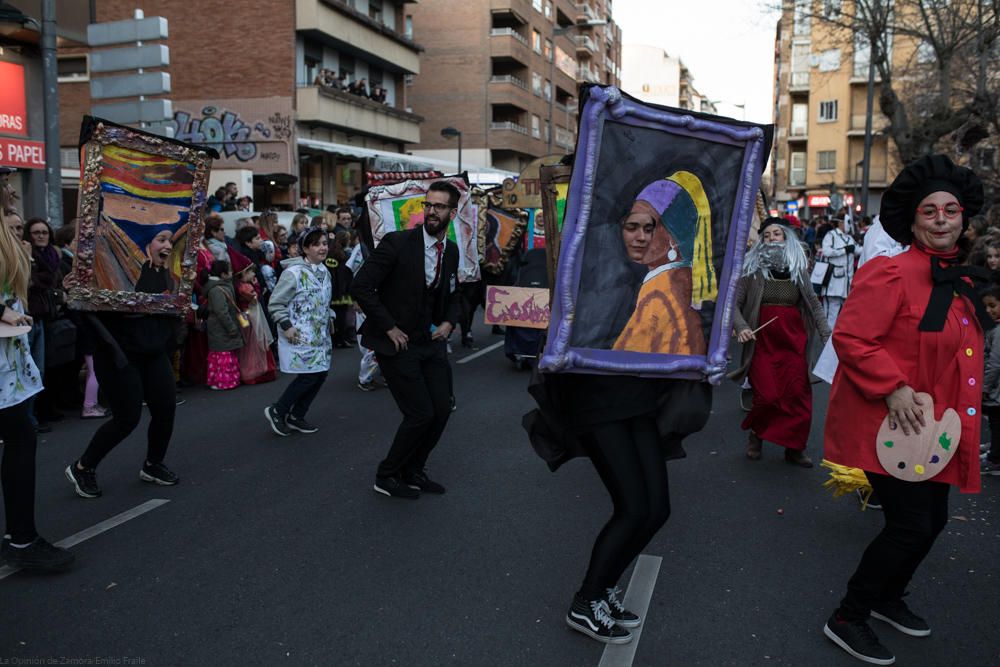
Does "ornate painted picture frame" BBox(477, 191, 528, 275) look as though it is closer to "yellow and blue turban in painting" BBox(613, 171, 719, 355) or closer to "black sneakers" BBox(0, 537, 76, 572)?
"black sneakers" BBox(0, 537, 76, 572)

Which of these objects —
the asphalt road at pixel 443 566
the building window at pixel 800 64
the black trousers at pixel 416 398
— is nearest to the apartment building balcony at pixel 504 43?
the building window at pixel 800 64

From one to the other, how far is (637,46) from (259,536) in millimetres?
117991

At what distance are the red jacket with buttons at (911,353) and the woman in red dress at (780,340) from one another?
112 inches

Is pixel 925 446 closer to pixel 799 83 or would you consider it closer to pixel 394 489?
pixel 394 489

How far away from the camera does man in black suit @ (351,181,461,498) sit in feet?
17.2

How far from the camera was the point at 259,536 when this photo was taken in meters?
4.71

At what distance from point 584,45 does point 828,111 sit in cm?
1873

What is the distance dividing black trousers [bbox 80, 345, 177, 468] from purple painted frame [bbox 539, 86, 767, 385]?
3132 mm

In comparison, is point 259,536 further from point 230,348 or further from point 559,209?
point 230,348

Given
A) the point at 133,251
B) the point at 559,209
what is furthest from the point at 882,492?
the point at 133,251

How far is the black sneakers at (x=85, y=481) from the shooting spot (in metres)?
5.38

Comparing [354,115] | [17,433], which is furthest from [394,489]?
[354,115]

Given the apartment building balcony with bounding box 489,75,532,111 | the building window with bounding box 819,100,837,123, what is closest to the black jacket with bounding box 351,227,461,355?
the apartment building balcony with bounding box 489,75,532,111

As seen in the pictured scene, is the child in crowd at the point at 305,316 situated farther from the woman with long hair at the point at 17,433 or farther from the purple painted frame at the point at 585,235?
the purple painted frame at the point at 585,235
